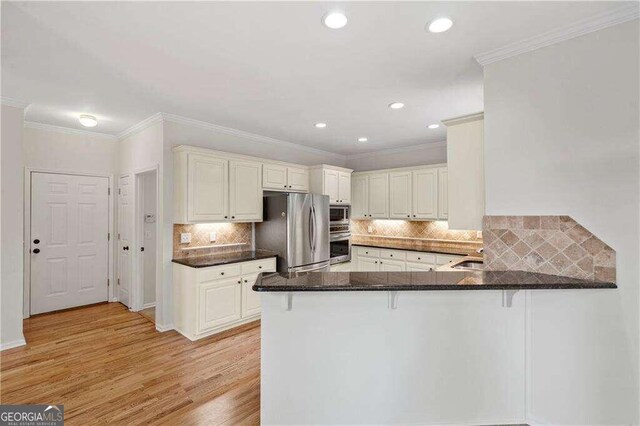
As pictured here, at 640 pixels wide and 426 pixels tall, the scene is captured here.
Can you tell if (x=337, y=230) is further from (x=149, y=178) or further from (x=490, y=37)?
(x=490, y=37)

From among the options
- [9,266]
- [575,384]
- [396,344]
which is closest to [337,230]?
[396,344]

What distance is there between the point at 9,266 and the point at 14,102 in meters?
1.75

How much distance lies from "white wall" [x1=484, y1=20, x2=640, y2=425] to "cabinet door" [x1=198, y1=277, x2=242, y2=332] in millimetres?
3072

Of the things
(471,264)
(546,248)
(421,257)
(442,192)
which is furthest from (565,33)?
(421,257)

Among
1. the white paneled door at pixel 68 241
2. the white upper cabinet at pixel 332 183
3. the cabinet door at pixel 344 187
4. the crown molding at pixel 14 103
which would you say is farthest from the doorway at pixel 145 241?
the cabinet door at pixel 344 187

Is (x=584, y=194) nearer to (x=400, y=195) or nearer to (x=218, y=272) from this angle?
(x=400, y=195)

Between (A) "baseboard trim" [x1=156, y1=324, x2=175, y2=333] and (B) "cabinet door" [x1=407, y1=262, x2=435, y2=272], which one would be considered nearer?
(A) "baseboard trim" [x1=156, y1=324, x2=175, y2=333]

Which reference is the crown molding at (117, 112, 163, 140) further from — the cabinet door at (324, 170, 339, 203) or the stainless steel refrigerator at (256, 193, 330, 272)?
the cabinet door at (324, 170, 339, 203)

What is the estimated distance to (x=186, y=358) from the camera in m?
3.06

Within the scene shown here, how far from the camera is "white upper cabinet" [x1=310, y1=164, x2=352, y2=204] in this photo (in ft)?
16.8

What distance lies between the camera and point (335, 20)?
185 cm

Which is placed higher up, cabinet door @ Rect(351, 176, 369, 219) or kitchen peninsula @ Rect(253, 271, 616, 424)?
cabinet door @ Rect(351, 176, 369, 219)

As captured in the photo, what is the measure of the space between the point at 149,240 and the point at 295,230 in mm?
2247

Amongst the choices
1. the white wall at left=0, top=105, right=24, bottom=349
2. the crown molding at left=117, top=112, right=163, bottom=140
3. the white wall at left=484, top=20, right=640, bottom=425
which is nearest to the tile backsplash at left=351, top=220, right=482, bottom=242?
the white wall at left=484, top=20, right=640, bottom=425
